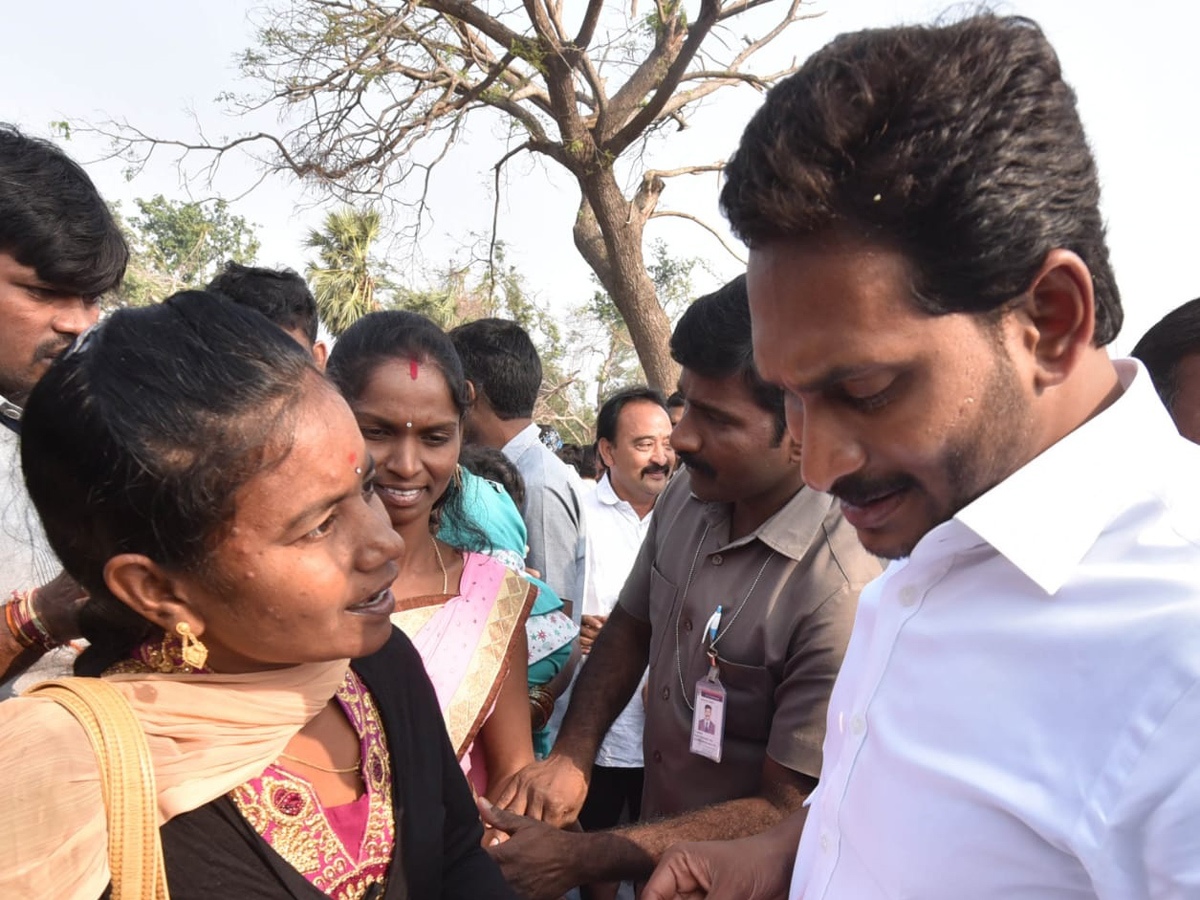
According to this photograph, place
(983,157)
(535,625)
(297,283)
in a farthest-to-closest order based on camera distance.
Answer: (297,283), (535,625), (983,157)

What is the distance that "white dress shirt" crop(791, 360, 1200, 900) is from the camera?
0.94 metres

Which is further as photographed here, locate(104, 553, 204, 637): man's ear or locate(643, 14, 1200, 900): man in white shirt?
locate(104, 553, 204, 637): man's ear

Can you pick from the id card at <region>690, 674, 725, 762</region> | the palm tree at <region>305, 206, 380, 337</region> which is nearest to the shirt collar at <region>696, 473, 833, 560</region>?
the id card at <region>690, 674, 725, 762</region>

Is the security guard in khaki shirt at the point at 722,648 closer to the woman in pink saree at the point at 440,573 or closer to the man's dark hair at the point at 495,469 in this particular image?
the woman in pink saree at the point at 440,573

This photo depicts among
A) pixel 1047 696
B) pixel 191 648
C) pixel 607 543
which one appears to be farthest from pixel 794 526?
pixel 607 543

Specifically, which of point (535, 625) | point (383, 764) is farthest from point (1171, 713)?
point (535, 625)

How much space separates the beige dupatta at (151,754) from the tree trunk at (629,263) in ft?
28.8

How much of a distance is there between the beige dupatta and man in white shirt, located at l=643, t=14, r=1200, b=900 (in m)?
0.86

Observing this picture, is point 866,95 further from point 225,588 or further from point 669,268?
point 669,268

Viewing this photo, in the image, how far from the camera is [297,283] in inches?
133

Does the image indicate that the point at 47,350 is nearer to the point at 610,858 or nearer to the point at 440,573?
the point at 440,573

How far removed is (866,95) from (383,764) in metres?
1.27

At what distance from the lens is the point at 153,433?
1.22m

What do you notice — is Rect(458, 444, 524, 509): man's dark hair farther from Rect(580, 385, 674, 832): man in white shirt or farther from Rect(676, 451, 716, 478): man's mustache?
Rect(676, 451, 716, 478): man's mustache
